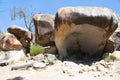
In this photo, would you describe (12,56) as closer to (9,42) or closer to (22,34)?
(9,42)

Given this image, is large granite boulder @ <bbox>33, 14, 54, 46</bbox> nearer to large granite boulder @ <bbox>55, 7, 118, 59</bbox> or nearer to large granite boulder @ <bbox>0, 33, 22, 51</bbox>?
large granite boulder @ <bbox>0, 33, 22, 51</bbox>

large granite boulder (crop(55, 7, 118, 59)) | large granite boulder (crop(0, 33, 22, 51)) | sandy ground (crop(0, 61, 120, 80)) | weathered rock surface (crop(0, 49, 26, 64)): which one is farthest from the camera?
large granite boulder (crop(0, 33, 22, 51))

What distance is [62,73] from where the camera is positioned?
388 inches

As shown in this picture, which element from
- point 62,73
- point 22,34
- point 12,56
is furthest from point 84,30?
point 22,34

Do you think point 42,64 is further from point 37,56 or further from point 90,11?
point 90,11

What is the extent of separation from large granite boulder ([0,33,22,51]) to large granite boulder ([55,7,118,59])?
2055 millimetres

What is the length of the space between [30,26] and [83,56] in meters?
18.4

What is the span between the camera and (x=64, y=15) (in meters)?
11.3

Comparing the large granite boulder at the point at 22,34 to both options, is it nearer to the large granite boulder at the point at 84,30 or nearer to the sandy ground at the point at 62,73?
the large granite boulder at the point at 84,30

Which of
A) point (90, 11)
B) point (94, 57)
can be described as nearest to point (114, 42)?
point (94, 57)

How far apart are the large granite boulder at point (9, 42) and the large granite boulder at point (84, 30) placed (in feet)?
6.74

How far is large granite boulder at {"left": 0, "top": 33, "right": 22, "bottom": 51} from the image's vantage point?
43.4 ft

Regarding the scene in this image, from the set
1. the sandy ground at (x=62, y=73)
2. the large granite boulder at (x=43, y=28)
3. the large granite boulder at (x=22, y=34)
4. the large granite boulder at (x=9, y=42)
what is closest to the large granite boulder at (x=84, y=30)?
the sandy ground at (x=62, y=73)

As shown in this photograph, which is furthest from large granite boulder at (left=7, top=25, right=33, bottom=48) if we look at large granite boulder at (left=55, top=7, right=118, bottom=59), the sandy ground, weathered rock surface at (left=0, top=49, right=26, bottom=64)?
the sandy ground
